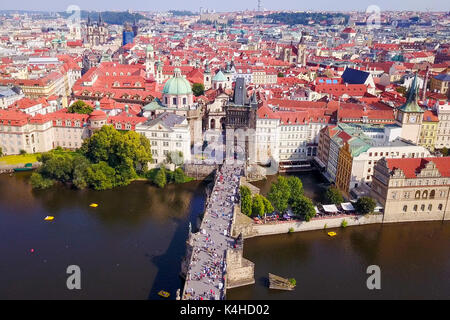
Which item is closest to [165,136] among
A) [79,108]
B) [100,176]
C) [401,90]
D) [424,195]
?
[100,176]

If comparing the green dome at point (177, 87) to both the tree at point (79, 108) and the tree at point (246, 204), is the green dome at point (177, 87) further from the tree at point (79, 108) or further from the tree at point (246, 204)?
the tree at point (246, 204)

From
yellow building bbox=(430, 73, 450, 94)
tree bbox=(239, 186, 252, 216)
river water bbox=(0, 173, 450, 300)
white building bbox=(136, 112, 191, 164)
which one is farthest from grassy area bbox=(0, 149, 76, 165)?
yellow building bbox=(430, 73, 450, 94)

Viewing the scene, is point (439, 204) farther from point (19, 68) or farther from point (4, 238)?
point (19, 68)

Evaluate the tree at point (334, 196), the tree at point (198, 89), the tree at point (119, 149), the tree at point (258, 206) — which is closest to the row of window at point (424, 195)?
the tree at point (334, 196)

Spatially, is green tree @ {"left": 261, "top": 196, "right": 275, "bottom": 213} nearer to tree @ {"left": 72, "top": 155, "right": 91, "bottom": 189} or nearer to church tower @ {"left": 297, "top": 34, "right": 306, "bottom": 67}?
tree @ {"left": 72, "top": 155, "right": 91, "bottom": 189}

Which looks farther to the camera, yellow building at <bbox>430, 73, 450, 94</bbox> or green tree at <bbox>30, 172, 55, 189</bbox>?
yellow building at <bbox>430, 73, 450, 94</bbox>

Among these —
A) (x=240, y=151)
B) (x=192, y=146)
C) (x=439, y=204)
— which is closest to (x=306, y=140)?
Result: (x=240, y=151)
